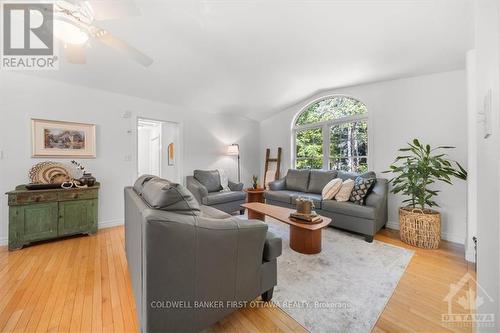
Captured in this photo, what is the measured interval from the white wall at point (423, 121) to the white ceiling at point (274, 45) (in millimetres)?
223

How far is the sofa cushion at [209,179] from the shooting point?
4124mm

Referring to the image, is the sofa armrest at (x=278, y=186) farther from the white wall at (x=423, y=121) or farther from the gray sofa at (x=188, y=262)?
the gray sofa at (x=188, y=262)

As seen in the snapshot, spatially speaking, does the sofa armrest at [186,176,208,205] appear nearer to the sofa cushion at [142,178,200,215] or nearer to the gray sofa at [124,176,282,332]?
the gray sofa at [124,176,282,332]

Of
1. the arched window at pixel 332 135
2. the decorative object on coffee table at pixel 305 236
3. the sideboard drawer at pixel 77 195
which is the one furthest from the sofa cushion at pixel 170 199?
the arched window at pixel 332 135

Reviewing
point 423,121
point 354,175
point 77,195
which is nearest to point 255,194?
point 354,175

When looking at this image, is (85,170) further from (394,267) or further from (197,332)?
(394,267)

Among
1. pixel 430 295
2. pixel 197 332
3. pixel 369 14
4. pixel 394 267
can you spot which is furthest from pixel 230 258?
pixel 369 14

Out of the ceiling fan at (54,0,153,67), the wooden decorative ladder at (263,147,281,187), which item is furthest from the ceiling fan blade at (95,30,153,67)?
the wooden decorative ladder at (263,147,281,187)

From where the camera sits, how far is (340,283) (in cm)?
183

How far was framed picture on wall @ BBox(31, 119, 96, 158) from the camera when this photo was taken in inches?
110

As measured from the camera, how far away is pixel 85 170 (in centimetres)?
316

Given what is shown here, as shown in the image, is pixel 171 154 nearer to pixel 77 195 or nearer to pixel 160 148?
pixel 160 148

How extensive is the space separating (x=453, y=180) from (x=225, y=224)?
3441 millimetres

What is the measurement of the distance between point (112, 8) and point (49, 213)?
2.71m
